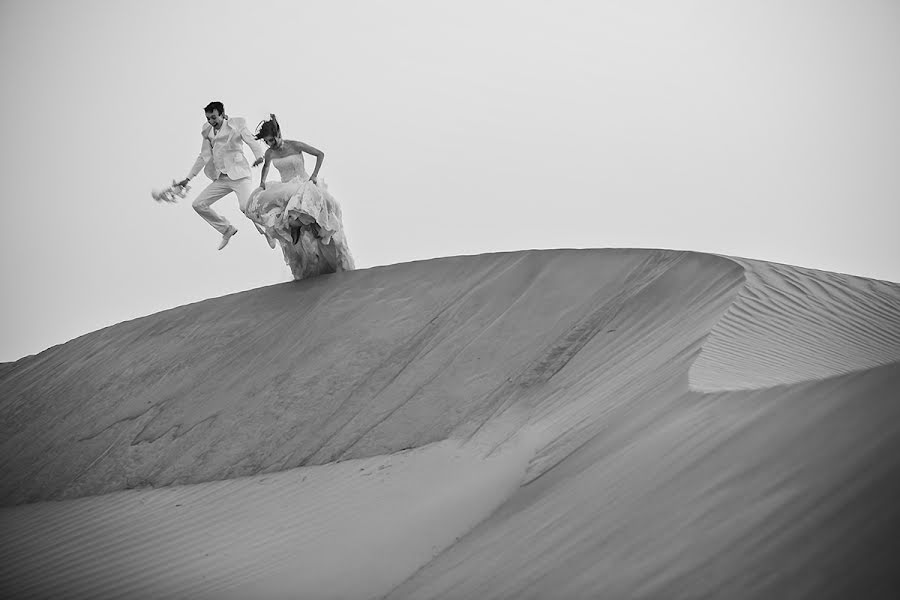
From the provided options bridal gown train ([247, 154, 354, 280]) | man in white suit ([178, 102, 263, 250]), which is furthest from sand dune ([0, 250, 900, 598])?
man in white suit ([178, 102, 263, 250])

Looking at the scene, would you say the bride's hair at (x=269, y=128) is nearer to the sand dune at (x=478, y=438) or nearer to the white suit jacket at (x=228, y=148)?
the white suit jacket at (x=228, y=148)

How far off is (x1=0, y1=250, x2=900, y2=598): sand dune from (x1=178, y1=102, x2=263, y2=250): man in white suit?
62.4 inches

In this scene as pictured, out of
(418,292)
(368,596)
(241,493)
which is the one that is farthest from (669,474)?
(418,292)

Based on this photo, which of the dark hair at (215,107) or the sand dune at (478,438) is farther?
the dark hair at (215,107)

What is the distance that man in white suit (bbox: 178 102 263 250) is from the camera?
40.5ft

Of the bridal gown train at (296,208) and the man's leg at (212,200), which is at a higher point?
the man's leg at (212,200)

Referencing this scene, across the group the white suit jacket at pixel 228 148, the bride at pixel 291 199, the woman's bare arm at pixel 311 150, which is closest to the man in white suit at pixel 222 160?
the white suit jacket at pixel 228 148

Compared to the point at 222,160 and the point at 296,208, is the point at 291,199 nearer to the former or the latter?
the point at 296,208

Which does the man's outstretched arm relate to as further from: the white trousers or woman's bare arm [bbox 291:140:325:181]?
woman's bare arm [bbox 291:140:325:181]

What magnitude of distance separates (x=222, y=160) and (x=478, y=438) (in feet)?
17.6

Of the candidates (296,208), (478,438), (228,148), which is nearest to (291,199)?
(296,208)

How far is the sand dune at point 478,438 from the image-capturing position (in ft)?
15.2

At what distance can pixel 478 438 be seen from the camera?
9.39 meters

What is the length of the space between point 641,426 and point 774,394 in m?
1.11
